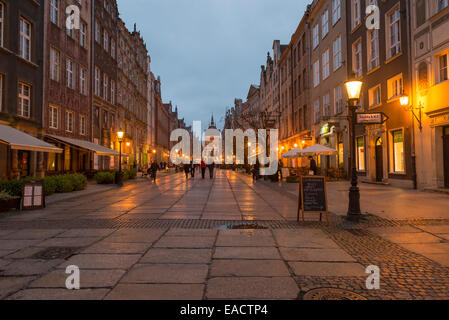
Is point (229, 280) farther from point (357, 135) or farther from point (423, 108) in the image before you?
point (357, 135)

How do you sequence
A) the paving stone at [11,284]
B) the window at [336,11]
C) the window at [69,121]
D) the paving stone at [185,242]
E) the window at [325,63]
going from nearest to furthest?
the paving stone at [11,284], the paving stone at [185,242], the window at [69,121], the window at [336,11], the window at [325,63]

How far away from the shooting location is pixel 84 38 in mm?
27641

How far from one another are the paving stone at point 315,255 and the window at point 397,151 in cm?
1455

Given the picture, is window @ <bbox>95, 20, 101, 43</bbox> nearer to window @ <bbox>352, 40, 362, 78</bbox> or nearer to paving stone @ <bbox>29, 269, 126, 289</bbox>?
window @ <bbox>352, 40, 362, 78</bbox>

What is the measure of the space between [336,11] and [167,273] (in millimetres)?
27993

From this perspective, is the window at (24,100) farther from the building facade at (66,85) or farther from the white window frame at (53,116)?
the white window frame at (53,116)

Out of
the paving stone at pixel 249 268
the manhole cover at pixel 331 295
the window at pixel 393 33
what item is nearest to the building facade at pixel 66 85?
the paving stone at pixel 249 268

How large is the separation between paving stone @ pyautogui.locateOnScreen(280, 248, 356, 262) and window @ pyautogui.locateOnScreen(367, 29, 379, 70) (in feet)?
59.7

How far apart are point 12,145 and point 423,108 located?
58.3 ft

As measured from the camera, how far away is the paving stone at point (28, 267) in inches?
175

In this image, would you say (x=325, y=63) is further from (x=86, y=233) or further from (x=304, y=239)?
(x=86, y=233)

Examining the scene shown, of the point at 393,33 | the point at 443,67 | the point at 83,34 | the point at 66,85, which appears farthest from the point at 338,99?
the point at 83,34

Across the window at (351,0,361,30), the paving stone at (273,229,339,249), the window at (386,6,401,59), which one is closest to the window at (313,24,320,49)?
the window at (351,0,361,30)

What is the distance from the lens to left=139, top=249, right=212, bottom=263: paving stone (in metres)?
5.07
